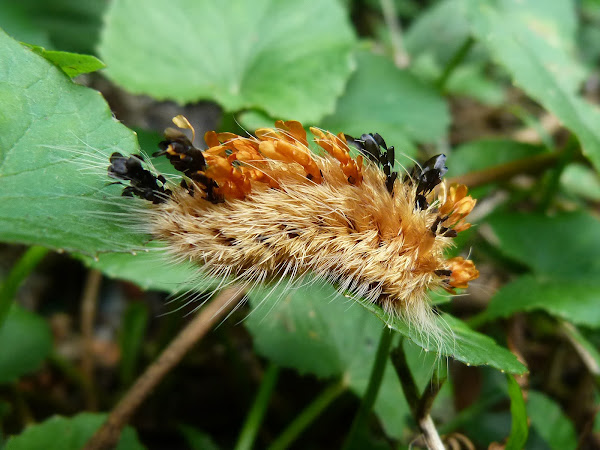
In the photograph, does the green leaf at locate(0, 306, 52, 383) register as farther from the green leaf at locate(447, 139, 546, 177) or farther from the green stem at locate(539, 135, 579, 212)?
the green stem at locate(539, 135, 579, 212)

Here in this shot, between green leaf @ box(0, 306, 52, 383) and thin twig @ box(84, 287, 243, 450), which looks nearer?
thin twig @ box(84, 287, 243, 450)

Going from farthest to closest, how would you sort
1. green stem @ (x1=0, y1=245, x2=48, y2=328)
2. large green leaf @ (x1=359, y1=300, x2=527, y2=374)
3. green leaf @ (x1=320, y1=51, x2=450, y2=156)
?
green leaf @ (x1=320, y1=51, x2=450, y2=156) < green stem @ (x1=0, y1=245, x2=48, y2=328) < large green leaf @ (x1=359, y1=300, x2=527, y2=374)

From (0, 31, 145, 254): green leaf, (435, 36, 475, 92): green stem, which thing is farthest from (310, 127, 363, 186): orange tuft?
(435, 36, 475, 92): green stem

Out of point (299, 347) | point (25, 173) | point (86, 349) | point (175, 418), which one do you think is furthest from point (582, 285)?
point (86, 349)

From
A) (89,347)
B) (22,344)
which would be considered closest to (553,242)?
(89,347)

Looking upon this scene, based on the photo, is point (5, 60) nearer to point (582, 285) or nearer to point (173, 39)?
point (173, 39)

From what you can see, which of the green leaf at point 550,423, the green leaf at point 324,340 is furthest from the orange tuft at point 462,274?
the green leaf at point 550,423

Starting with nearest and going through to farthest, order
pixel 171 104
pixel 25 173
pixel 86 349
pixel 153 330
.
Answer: pixel 25 173, pixel 86 349, pixel 153 330, pixel 171 104
